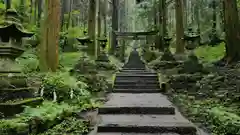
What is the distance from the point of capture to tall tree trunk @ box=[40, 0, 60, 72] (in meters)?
10.5

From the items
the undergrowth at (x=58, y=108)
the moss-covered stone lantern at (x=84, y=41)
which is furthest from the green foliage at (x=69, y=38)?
the undergrowth at (x=58, y=108)

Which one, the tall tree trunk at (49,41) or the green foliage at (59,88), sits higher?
the tall tree trunk at (49,41)

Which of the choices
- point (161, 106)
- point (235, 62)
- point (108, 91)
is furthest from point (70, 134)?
point (235, 62)

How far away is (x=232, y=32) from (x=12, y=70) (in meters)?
9.96

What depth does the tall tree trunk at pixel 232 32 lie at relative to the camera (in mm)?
11359

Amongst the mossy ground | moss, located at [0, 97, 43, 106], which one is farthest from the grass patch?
moss, located at [0, 97, 43, 106]

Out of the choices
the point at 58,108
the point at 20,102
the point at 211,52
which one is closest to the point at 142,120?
the point at 58,108

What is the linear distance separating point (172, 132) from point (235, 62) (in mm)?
7436

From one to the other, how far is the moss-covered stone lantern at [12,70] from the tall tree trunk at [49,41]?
433 centimetres

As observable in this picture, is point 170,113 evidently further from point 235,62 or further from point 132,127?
point 235,62

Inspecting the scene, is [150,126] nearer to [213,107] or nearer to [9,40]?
[213,107]

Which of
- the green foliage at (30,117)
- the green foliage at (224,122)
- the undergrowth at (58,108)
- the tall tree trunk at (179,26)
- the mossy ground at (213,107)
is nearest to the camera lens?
the green foliage at (30,117)

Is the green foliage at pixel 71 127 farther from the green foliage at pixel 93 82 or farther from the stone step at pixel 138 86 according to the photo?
the stone step at pixel 138 86

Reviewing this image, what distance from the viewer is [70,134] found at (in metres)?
5.27
